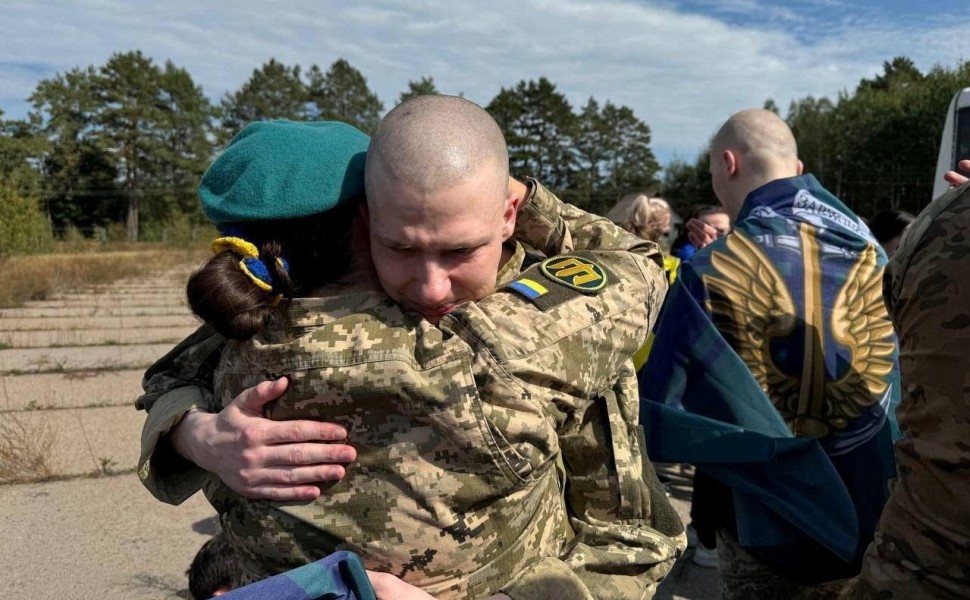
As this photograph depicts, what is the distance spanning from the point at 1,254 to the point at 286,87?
50.8 metres

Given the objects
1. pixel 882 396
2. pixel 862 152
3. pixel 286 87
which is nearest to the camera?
pixel 882 396

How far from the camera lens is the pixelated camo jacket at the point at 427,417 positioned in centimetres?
120

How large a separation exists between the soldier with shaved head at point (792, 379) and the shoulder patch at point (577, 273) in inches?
48.0

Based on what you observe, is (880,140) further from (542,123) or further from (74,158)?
(74,158)

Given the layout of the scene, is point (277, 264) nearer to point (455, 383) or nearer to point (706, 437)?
point (455, 383)

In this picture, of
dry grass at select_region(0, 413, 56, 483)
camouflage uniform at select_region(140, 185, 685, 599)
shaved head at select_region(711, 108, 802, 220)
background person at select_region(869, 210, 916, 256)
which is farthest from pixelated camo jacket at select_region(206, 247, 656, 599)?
background person at select_region(869, 210, 916, 256)

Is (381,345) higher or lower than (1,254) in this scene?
higher

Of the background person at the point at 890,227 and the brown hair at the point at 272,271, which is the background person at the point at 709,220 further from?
the brown hair at the point at 272,271

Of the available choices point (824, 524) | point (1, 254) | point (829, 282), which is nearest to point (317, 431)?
point (824, 524)

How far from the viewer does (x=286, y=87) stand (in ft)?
212

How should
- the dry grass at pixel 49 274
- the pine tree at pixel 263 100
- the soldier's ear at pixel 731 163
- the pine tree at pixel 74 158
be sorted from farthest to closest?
the pine tree at pixel 263 100 → the pine tree at pixel 74 158 → the dry grass at pixel 49 274 → the soldier's ear at pixel 731 163

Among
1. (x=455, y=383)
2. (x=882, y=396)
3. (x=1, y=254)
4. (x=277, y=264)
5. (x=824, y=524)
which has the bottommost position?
(x=1, y=254)

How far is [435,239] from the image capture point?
4.10 feet

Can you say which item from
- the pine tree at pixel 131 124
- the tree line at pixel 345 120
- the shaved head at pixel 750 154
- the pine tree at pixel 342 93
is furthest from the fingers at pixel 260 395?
the pine tree at pixel 342 93
